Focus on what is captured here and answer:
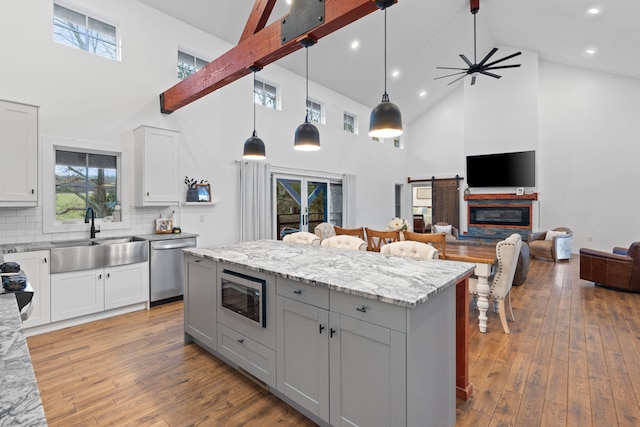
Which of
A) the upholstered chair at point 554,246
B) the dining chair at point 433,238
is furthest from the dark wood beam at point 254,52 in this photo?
the upholstered chair at point 554,246

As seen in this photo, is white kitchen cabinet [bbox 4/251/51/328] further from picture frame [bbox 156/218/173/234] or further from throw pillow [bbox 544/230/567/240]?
throw pillow [bbox 544/230/567/240]

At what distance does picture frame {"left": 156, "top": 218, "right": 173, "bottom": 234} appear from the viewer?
15.1 feet

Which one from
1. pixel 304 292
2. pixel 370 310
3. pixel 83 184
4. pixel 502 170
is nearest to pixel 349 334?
pixel 370 310

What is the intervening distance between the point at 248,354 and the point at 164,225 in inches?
119

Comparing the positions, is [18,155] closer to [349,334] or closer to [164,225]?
[164,225]

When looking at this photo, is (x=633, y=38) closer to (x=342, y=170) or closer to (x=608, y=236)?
(x=608, y=236)

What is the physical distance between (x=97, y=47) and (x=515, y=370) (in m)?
6.00

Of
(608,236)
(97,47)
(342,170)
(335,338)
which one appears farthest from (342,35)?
(608,236)

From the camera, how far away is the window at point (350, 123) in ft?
27.4

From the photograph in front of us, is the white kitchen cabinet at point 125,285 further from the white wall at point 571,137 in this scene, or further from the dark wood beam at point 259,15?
the white wall at point 571,137

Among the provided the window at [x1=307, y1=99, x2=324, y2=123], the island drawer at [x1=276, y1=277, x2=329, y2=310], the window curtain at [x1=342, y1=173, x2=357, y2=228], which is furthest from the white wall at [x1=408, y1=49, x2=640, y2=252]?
the island drawer at [x1=276, y1=277, x2=329, y2=310]

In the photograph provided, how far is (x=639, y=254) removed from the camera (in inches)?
175

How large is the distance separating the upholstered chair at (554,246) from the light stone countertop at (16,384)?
29.1 feet

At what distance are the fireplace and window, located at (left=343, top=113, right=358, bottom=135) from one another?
404cm
